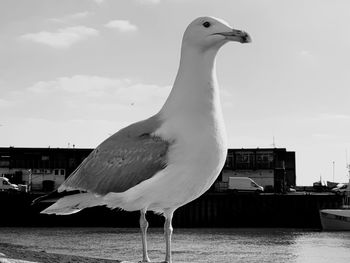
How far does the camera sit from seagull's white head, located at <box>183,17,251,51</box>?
14.5 feet

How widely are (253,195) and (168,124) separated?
47113mm

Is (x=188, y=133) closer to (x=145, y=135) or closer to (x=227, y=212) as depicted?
(x=145, y=135)

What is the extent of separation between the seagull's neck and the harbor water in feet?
68.6

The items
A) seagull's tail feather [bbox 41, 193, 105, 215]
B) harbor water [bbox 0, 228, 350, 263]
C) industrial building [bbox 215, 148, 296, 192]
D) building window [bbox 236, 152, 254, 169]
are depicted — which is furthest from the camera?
building window [bbox 236, 152, 254, 169]

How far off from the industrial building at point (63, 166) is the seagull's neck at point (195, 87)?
5557 cm

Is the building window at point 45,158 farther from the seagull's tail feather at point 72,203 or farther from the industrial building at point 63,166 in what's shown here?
the seagull's tail feather at point 72,203

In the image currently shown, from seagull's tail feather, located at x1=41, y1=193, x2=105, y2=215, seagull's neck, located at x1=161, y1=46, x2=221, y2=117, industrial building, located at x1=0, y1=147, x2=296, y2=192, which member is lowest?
seagull's tail feather, located at x1=41, y1=193, x2=105, y2=215

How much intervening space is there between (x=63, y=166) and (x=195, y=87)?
57.3 metres

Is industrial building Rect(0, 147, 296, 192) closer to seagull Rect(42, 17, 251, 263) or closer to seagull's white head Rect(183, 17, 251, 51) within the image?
seagull Rect(42, 17, 251, 263)

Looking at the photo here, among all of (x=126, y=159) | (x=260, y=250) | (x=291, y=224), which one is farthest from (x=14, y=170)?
(x=126, y=159)

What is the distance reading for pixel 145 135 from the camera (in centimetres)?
459

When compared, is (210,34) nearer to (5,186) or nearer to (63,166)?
(5,186)

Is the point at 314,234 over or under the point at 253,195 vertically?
under

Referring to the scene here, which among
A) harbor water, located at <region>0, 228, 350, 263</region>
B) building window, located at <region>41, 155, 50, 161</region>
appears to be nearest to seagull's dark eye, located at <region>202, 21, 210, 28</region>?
harbor water, located at <region>0, 228, 350, 263</region>
